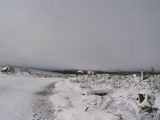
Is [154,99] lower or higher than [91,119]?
higher

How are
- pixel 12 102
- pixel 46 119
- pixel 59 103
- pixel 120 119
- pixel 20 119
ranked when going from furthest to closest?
pixel 59 103
pixel 12 102
pixel 46 119
pixel 20 119
pixel 120 119

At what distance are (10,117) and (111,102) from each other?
25.5ft

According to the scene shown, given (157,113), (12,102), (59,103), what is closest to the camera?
(157,113)

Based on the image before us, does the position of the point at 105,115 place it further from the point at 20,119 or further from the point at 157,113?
the point at 20,119

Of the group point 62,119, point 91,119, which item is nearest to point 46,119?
point 62,119

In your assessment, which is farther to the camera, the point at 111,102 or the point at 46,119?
the point at 111,102

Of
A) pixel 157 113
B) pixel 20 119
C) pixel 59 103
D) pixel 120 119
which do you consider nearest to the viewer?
pixel 120 119

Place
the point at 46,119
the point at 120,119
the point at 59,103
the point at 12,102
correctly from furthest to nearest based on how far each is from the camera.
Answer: the point at 59,103, the point at 12,102, the point at 46,119, the point at 120,119

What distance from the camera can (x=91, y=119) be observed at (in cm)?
1416

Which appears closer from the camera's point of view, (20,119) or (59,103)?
(20,119)

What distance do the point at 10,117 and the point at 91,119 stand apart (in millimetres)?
4476

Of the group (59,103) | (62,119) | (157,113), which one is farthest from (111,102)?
(157,113)

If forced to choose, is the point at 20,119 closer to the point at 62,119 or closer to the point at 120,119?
the point at 62,119

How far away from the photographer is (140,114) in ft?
44.8
